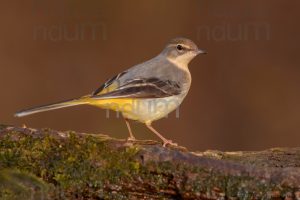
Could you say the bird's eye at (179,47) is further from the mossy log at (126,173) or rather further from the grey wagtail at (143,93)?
the mossy log at (126,173)

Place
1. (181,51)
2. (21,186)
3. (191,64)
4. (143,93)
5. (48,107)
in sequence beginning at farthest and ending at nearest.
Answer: (191,64) → (181,51) → (143,93) → (48,107) → (21,186)

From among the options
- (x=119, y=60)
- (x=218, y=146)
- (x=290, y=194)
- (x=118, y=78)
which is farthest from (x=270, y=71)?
(x=290, y=194)

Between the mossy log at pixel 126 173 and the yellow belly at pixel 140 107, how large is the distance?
A: 6.30 feet

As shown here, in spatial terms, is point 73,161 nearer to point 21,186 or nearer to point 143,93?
point 21,186

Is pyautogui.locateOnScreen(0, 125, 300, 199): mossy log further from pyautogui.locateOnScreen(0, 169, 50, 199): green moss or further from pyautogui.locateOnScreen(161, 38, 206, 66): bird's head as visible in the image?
pyautogui.locateOnScreen(161, 38, 206, 66): bird's head

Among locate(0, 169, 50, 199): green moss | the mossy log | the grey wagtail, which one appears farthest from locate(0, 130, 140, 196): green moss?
the grey wagtail

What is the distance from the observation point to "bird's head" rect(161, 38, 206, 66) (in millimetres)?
7992

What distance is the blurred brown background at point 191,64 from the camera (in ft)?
37.6

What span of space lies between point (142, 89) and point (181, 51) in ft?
4.77

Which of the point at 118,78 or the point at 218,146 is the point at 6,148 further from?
the point at 218,146

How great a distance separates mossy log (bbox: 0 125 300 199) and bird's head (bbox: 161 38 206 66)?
347 centimetres

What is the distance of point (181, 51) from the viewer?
8016 millimetres

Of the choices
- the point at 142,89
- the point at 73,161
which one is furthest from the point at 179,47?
the point at 73,161

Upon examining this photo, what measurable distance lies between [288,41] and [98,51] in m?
3.45
